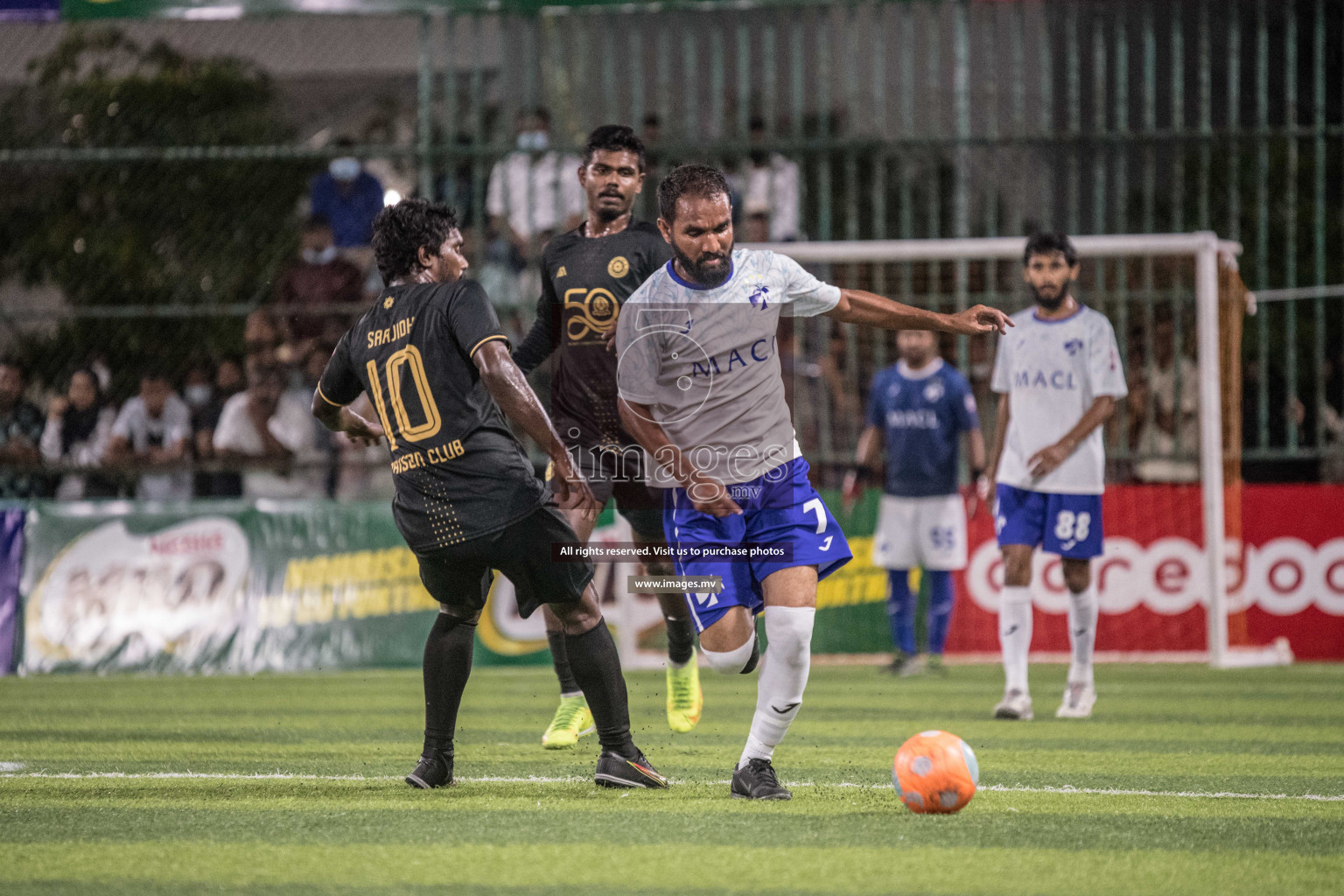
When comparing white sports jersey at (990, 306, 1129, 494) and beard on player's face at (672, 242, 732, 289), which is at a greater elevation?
beard on player's face at (672, 242, 732, 289)

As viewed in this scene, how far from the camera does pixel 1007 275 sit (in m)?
12.2

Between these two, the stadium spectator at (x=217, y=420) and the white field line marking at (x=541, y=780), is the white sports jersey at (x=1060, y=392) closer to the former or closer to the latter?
the white field line marking at (x=541, y=780)

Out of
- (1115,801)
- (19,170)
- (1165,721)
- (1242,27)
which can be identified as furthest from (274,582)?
(1242,27)

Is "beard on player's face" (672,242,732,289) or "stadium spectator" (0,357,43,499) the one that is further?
"stadium spectator" (0,357,43,499)

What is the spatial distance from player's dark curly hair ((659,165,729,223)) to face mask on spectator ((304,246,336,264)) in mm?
7972

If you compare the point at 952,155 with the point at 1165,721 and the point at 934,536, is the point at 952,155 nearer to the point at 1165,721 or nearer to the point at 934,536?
the point at 934,536

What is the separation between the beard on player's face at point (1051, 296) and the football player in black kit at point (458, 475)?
3.87 metres

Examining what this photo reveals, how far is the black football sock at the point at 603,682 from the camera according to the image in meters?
5.45

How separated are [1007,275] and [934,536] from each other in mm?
2303

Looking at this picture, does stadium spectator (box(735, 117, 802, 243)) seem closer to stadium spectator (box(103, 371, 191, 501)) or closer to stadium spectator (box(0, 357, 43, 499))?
stadium spectator (box(103, 371, 191, 501))

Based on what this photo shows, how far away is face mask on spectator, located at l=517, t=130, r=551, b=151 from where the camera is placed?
39.7ft

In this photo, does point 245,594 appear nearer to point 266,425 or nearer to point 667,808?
point 266,425

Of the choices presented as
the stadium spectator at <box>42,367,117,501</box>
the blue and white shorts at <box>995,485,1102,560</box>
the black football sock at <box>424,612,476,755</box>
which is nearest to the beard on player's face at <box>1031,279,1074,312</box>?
the blue and white shorts at <box>995,485,1102,560</box>

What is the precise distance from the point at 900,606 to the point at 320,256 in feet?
18.0
